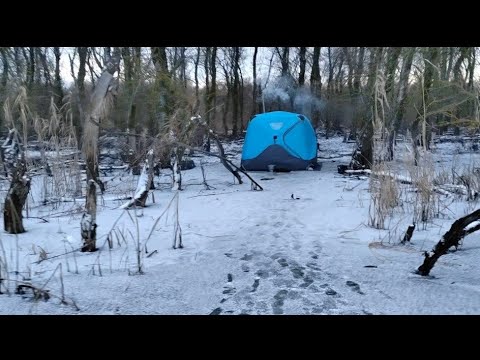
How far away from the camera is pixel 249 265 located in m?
2.79

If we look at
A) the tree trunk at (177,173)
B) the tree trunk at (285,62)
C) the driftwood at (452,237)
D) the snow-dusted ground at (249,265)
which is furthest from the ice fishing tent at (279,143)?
the tree trunk at (285,62)

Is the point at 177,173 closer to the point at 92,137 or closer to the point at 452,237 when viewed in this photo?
the point at 92,137

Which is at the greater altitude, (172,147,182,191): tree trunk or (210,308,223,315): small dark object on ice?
(172,147,182,191): tree trunk

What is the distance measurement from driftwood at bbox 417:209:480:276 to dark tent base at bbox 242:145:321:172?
6211 millimetres

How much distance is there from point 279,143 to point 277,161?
1.34ft

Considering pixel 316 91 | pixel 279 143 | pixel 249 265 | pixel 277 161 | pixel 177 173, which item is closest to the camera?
pixel 249 265

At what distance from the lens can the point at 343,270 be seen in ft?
8.72

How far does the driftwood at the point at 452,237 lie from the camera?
7.06 feet

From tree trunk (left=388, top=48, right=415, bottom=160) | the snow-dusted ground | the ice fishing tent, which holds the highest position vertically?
tree trunk (left=388, top=48, right=415, bottom=160)

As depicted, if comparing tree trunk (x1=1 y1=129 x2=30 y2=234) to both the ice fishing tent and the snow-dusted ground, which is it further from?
the ice fishing tent

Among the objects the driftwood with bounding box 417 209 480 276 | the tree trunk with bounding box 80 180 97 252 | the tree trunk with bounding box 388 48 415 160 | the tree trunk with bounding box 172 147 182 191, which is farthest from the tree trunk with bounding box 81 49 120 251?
the tree trunk with bounding box 388 48 415 160

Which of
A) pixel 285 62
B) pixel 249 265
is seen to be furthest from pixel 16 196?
pixel 285 62

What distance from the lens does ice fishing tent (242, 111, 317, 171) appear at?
28.3 ft

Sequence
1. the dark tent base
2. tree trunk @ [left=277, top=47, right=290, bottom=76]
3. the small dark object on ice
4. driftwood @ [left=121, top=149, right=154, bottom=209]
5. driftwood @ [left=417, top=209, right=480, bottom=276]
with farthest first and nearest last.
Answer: tree trunk @ [left=277, top=47, right=290, bottom=76], the dark tent base, driftwood @ [left=121, top=149, right=154, bottom=209], driftwood @ [left=417, top=209, right=480, bottom=276], the small dark object on ice
